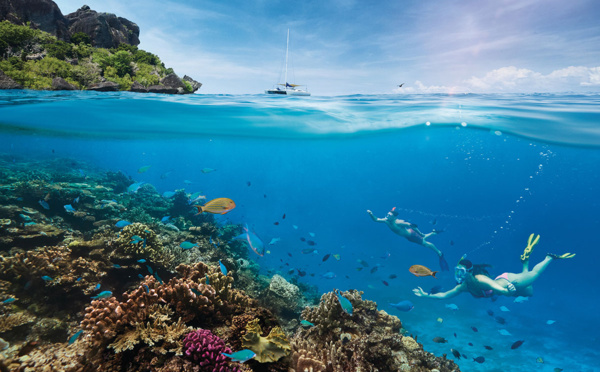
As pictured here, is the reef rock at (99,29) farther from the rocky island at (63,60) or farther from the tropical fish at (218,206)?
the tropical fish at (218,206)

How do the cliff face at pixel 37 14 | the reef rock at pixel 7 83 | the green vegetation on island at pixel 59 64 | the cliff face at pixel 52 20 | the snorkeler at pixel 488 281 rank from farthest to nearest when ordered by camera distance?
the cliff face at pixel 52 20
the cliff face at pixel 37 14
the green vegetation on island at pixel 59 64
the reef rock at pixel 7 83
the snorkeler at pixel 488 281

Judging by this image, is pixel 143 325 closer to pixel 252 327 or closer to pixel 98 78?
pixel 252 327

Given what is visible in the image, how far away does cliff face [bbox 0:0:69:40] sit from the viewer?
25688mm

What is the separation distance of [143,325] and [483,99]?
1827cm

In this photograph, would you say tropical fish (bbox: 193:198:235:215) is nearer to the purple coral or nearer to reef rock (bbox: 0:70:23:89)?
the purple coral

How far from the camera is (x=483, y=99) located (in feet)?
49.1

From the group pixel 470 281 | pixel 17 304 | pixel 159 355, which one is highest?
pixel 159 355

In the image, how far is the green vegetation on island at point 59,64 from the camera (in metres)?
16.1

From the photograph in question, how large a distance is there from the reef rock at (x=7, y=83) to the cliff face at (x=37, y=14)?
724 inches

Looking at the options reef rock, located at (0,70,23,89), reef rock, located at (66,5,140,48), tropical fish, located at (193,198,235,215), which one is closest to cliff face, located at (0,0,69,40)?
reef rock, located at (66,5,140,48)

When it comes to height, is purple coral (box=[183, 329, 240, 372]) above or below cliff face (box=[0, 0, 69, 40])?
below

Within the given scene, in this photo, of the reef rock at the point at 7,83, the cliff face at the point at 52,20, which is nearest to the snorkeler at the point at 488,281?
the reef rock at the point at 7,83

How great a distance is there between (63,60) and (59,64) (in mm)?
3306

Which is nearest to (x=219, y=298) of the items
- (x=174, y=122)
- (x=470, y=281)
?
(x=470, y=281)
